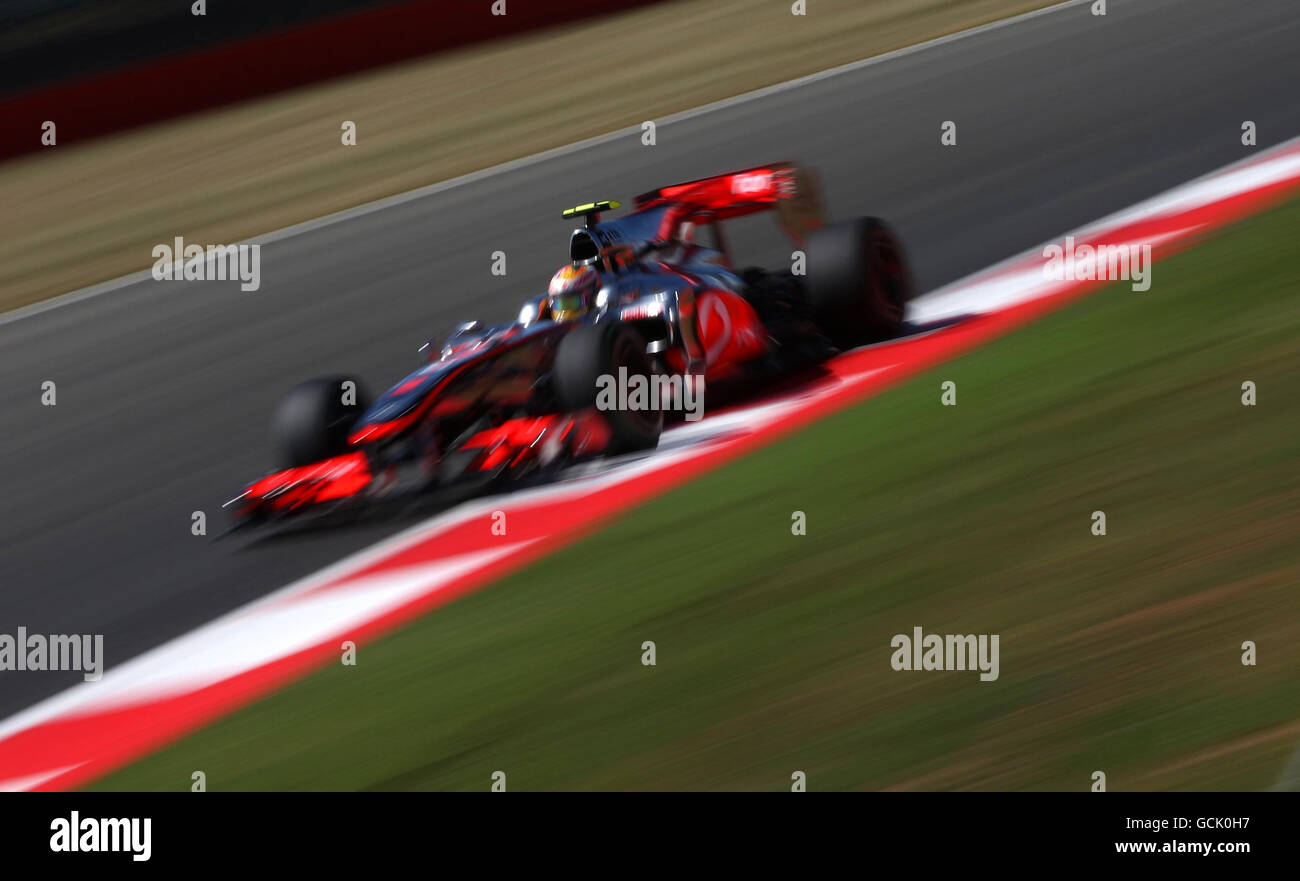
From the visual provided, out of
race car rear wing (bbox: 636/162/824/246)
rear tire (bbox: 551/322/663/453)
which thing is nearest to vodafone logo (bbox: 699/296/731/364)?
rear tire (bbox: 551/322/663/453)

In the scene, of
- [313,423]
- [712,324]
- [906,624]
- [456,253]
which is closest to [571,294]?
[712,324]

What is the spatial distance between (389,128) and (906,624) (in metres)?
10.9

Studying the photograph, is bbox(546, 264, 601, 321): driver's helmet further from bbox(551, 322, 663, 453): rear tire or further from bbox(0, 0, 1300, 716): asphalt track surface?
bbox(0, 0, 1300, 716): asphalt track surface

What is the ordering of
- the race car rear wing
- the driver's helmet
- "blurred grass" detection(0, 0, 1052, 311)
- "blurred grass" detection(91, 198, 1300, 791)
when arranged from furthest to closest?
"blurred grass" detection(0, 0, 1052, 311)
the race car rear wing
the driver's helmet
"blurred grass" detection(91, 198, 1300, 791)

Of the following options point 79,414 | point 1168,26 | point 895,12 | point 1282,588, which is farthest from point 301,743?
point 895,12

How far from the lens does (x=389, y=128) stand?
14484 millimetres

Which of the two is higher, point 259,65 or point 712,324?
point 259,65

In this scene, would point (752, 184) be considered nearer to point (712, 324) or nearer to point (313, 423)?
point (712, 324)

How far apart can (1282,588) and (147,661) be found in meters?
3.43

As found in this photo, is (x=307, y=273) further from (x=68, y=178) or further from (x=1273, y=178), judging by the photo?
(x=1273, y=178)

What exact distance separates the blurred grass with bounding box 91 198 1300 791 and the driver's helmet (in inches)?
36.5

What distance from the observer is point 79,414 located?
9102mm

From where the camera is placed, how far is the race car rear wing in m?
7.12

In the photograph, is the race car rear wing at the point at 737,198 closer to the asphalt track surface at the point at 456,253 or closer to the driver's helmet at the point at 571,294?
the driver's helmet at the point at 571,294
